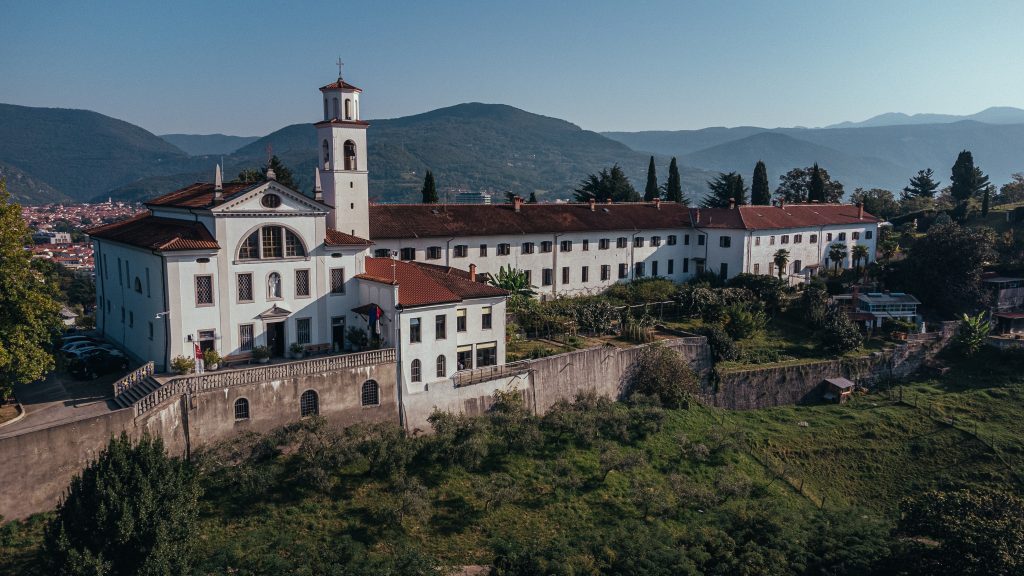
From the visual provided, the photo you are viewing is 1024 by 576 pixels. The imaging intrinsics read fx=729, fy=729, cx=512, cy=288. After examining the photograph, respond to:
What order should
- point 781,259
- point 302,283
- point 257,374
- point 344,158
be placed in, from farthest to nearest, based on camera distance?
point 781,259
point 344,158
point 302,283
point 257,374

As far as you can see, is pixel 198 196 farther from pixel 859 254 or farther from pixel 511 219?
pixel 859 254

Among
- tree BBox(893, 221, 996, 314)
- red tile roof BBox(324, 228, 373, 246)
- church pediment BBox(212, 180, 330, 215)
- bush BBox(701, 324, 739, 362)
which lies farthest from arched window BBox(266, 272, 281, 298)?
tree BBox(893, 221, 996, 314)

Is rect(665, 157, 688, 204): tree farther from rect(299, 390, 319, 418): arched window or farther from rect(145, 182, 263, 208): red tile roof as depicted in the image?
rect(299, 390, 319, 418): arched window

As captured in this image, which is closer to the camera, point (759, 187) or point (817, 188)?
point (817, 188)

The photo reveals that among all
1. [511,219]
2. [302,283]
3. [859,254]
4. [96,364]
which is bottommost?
[96,364]

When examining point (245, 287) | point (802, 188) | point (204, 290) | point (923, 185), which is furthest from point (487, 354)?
point (923, 185)

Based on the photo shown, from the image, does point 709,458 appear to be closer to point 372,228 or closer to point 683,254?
point 372,228

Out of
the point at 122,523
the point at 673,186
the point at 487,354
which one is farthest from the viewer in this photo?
the point at 673,186

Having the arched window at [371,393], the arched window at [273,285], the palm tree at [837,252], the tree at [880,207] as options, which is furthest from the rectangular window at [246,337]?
the tree at [880,207]
